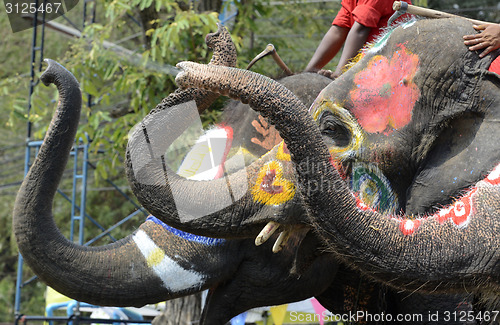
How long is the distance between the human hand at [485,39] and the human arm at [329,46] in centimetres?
81

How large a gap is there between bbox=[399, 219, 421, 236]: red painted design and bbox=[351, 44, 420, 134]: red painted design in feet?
1.41

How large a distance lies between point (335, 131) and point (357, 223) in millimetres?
489

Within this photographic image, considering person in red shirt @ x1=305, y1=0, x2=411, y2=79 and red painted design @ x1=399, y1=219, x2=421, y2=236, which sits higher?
person in red shirt @ x1=305, y1=0, x2=411, y2=79

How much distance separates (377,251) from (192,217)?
0.60 metres

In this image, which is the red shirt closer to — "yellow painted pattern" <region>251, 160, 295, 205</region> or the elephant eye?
the elephant eye

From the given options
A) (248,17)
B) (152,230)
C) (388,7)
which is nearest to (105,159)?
(248,17)

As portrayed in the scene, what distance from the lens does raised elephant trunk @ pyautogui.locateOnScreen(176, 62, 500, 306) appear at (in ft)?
5.08

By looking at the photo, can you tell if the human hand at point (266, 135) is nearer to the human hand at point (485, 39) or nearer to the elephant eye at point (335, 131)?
the elephant eye at point (335, 131)

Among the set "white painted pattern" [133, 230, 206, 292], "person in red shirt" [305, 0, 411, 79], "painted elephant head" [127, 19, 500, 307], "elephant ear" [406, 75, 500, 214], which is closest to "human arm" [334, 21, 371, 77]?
"person in red shirt" [305, 0, 411, 79]

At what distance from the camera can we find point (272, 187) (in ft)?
6.30

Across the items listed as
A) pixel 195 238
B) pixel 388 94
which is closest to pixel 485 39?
pixel 388 94

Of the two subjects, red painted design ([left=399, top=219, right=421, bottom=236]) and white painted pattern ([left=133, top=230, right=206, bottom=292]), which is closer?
red painted design ([left=399, top=219, right=421, bottom=236])

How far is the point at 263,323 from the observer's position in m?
4.66

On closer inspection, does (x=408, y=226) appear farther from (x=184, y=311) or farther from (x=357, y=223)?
(x=184, y=311)
